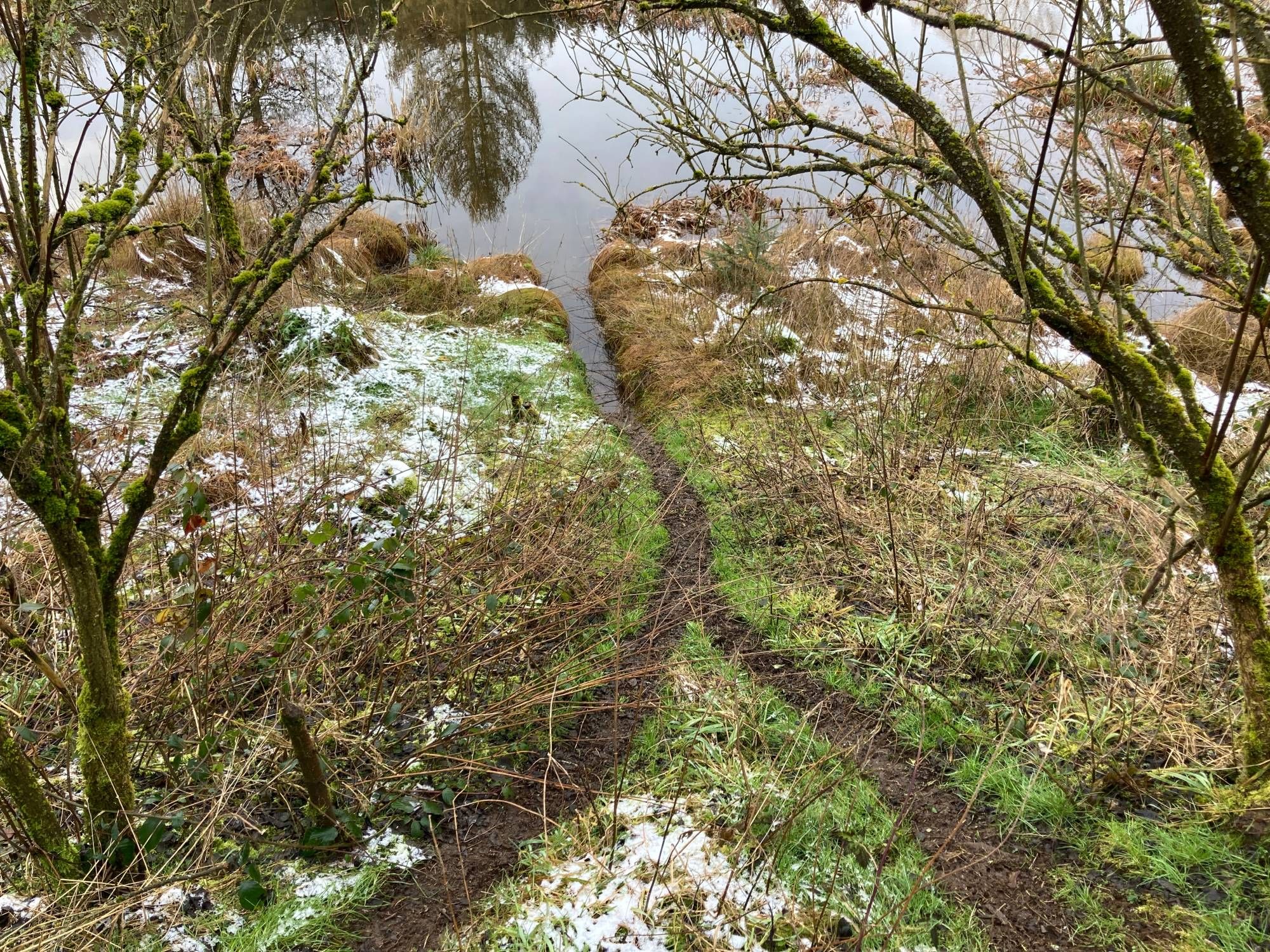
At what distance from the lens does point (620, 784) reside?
2416 millimetres

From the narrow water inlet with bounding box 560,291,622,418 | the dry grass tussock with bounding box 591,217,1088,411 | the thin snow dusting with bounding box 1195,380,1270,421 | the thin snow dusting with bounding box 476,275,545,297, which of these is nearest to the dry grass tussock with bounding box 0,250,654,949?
the dry grass tussock with bounding box 591,217,1088,411

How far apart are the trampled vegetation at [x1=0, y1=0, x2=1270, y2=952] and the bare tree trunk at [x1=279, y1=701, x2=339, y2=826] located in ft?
0.06

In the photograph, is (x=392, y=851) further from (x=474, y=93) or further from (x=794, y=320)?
(x=474, y=93)

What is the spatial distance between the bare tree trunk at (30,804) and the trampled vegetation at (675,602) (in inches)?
0.4

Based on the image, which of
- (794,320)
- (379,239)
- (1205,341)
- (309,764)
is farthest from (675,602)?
(379,239)

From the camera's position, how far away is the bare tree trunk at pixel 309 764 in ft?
7.07

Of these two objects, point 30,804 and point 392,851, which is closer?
point 30,804

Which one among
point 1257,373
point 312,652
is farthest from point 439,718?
point 1257,373

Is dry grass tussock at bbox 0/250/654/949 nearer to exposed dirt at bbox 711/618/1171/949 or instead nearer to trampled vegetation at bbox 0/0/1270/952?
trampled vegetation at bbox 0/0/1270/952

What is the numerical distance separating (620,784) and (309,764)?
1032 millimetres

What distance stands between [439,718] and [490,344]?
5.37m

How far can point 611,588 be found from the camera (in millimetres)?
3902

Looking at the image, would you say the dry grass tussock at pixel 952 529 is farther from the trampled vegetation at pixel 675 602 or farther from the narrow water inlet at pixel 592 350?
the narrow water inlet at pixel 592 350

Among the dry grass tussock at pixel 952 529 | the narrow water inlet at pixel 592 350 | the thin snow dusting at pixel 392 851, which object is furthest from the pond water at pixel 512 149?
the thin snow dusting at pixel 392 851
